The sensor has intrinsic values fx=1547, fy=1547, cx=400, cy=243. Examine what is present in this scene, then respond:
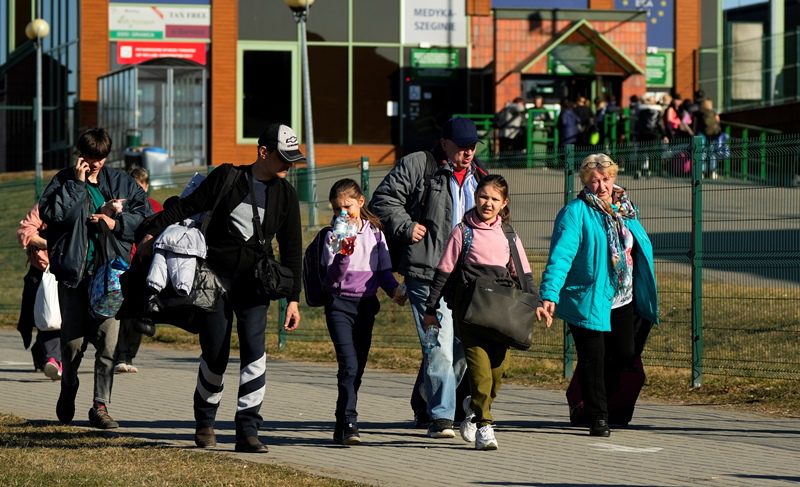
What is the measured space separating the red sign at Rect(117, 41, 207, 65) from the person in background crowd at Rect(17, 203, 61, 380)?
2688 cm

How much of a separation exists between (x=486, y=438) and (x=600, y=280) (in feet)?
4.54

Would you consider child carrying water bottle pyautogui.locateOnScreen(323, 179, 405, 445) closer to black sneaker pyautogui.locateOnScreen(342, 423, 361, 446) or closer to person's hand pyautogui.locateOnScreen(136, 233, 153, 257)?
black sneaker pyautogui.locateOnScreen(342, 423, 361, 446)

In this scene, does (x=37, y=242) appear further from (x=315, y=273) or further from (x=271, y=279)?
(x=271, y=279)

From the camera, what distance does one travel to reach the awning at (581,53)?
38281mm

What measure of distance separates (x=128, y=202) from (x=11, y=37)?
4405cm

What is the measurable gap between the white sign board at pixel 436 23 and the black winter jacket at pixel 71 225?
31.4m

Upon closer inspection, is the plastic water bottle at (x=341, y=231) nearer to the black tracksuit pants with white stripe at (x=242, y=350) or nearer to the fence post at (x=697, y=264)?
the black tracksuit pants with white stripe at (x=242, y=350)

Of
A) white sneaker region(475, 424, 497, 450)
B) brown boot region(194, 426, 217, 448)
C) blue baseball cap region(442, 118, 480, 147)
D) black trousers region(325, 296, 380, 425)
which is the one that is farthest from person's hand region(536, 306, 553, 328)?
brown boot region(194, 426, 217, 448)

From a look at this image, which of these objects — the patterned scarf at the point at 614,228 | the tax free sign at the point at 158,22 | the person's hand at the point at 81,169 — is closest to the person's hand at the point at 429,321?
the patterned scarf at the point at 614,228

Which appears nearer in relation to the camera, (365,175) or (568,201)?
(568,201)

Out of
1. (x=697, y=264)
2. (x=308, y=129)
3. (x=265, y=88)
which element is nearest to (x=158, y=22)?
(x=265, y=88)

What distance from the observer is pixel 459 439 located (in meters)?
9.62

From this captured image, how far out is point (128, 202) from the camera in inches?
397

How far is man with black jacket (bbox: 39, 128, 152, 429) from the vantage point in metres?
9.84
